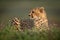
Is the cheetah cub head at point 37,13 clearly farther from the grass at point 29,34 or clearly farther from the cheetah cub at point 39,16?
the grass at point 29,34

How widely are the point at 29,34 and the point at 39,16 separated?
8.4 inches

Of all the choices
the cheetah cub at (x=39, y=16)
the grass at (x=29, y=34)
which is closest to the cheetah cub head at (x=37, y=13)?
the cheetah cub at (x=39, y=16)

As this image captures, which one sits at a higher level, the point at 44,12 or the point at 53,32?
the point at 44,12

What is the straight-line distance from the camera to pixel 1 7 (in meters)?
2.02

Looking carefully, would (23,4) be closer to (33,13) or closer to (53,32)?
(33,13)

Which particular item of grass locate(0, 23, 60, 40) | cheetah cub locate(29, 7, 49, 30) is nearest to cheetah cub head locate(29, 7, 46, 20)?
cheetah cub locate(29, 7, 49, 30)

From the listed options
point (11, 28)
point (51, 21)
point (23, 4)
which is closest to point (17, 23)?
point (11, 28)

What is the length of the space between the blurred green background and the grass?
0.12 m

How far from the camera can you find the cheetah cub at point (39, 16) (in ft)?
6.54

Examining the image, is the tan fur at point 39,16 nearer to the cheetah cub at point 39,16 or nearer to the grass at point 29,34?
the cheetah cub at point 39,16

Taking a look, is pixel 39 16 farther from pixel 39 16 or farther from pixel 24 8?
pixel 24 8

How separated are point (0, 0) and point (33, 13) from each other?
349 mm

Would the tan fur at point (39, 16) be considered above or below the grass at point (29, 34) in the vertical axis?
above

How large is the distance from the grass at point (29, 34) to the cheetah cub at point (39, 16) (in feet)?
0.29
